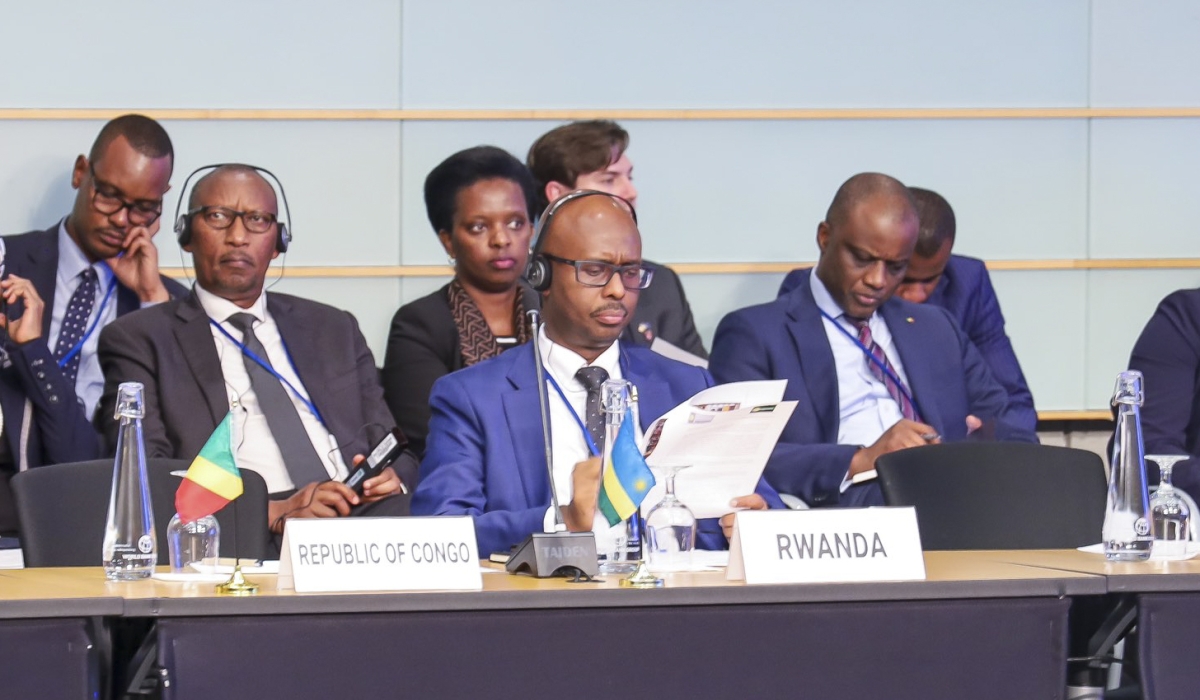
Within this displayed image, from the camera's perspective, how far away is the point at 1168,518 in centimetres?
267

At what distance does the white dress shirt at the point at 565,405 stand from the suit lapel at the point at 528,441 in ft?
0.09

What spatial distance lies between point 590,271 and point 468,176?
1725mm

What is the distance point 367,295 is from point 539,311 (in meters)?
2.24

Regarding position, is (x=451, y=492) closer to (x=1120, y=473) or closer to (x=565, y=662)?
(x=565, y=662)

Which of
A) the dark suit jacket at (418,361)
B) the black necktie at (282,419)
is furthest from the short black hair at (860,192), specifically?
the black necktie at (282,419)

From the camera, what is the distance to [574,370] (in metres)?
3.06

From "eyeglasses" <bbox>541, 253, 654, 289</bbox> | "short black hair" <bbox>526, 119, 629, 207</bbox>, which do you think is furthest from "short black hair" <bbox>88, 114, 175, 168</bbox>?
"eyeglasses" <bbox>541, 253, 654, 289</bbox>

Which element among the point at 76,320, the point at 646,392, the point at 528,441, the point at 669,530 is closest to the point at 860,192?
the point at 646,392

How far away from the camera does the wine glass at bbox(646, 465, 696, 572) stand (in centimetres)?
241

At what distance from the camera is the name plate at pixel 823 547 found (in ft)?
7.15

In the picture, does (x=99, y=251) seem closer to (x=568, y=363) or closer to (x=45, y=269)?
(x=45, y=269)

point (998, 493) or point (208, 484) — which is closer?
point (208, 484)

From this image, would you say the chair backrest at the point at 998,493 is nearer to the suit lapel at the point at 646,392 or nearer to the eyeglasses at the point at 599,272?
the suit lapel at the point at 646,392

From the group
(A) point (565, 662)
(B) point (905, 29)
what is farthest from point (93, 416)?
(B) point (905, 29)
